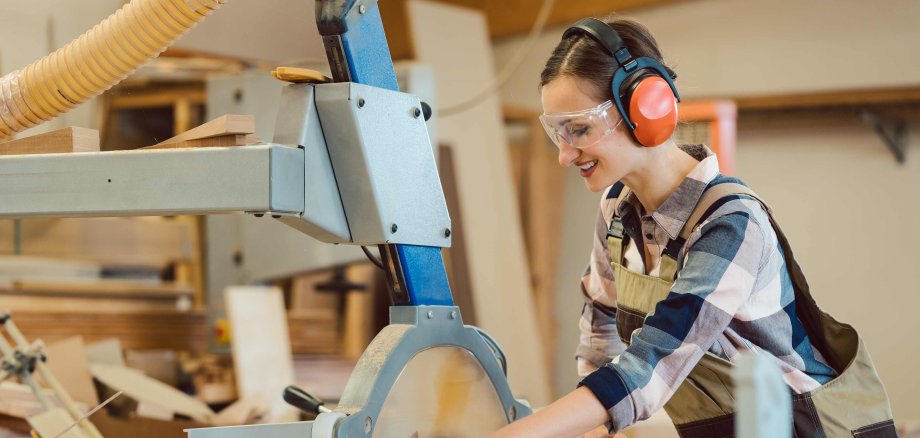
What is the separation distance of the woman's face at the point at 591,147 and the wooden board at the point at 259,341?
5.99 ft

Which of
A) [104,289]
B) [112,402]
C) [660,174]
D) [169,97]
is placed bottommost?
[112,402]

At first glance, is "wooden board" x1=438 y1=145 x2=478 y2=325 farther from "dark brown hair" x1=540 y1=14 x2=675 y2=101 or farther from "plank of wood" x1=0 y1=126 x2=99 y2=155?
"plank of wood" x1=0 y1=126 x2=99 y2=155

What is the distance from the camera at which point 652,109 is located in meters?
1.34

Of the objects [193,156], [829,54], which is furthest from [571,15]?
[193,156]

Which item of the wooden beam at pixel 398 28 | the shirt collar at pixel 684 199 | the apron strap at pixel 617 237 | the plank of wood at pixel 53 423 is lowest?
the plank of wood at pixel 53 423

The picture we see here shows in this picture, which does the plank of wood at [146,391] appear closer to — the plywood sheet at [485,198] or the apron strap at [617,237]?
the apron strap at [617,237]

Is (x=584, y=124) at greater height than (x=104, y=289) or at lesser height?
greater

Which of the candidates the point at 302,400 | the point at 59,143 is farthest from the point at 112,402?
the point at 59,143

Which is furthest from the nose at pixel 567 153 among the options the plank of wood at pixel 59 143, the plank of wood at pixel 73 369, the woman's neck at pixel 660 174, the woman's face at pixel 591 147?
the plank of wood at pixel 73 369

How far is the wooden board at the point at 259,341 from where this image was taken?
3.07 metres

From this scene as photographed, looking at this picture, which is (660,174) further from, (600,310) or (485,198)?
(485,198)

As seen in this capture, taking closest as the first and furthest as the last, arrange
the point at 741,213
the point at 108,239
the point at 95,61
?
the point at 95,61
the point at 741,213
the point at 108,239

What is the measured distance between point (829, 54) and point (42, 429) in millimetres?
3655

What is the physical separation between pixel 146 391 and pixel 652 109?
5.38 feet
